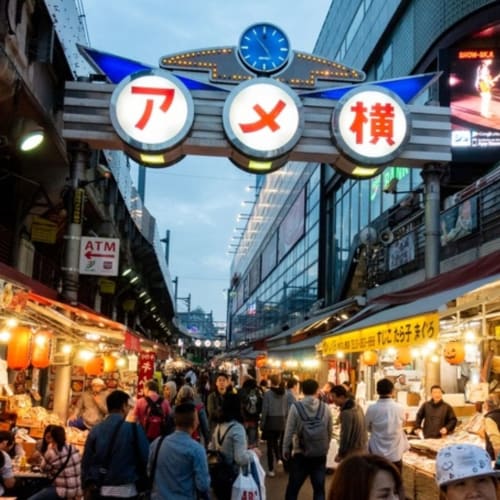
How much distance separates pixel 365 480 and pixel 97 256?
1261cm

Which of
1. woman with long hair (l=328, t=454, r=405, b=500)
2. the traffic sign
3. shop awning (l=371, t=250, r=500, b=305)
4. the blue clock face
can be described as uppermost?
the blue clock face

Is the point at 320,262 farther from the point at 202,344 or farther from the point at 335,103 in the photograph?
the point at 202,344

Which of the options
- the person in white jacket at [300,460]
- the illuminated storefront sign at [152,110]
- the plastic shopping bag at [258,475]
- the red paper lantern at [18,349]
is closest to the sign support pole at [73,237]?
the illuminated storefront sign at [152,110]

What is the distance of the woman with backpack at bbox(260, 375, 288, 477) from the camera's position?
1338 cm

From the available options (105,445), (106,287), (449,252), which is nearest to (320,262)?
(106,287)

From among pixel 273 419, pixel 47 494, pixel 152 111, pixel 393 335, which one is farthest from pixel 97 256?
pixel 393 335

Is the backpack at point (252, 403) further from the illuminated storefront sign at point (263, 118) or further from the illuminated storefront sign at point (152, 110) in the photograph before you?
the illuminated storefront sign at point (152, 110)

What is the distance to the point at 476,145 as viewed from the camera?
20.4 metres

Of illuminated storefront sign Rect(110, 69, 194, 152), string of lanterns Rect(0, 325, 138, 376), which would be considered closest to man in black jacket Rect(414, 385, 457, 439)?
string of lanterns Rect(0, 325, 138, 376)

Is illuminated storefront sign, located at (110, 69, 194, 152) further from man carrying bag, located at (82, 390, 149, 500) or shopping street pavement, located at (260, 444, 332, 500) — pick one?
man carrying bag, located at (82, 390, 149, 500)

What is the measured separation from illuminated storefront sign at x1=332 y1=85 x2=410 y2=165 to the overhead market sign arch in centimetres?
2

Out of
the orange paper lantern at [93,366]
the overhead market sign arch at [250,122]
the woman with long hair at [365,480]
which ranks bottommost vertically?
the woman with long hair at [365,480]

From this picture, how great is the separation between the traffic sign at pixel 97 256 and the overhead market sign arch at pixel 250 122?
1988 millimetres

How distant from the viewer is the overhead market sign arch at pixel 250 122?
45.9 ft
